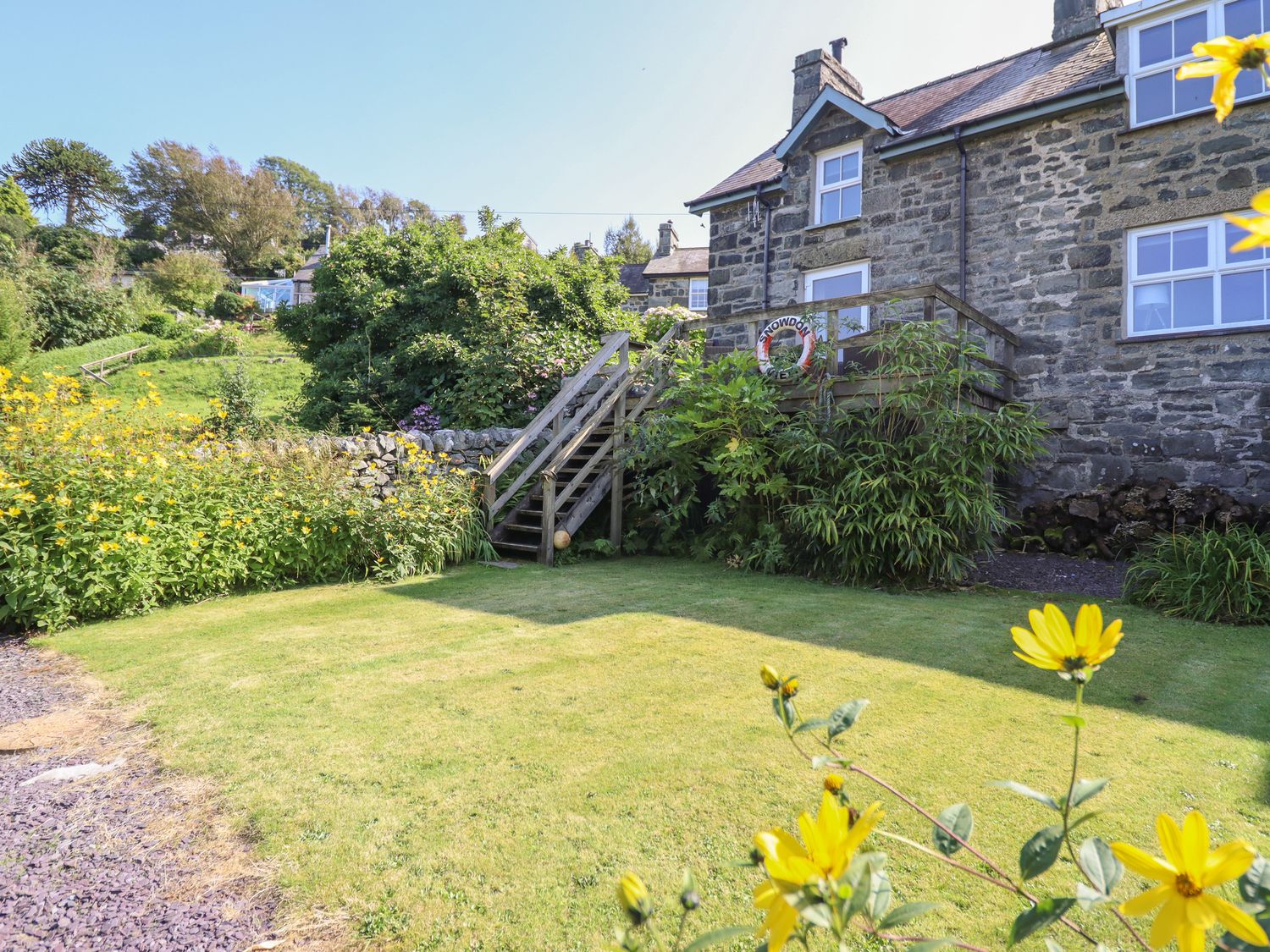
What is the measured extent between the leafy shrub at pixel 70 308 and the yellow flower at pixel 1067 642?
95.4 ft

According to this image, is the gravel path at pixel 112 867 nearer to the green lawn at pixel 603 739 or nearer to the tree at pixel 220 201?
the green lawn at pixel 603 739

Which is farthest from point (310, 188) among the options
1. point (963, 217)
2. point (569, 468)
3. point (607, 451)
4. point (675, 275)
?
point (963, 217)

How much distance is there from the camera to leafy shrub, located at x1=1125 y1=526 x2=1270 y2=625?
5199mm

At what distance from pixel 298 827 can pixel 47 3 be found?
1200 cm

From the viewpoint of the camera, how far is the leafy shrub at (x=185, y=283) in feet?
99.0

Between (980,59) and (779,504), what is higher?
(980,59)

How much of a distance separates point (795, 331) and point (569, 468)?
341cm

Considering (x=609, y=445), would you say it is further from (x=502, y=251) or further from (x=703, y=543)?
(x=502, y=251)

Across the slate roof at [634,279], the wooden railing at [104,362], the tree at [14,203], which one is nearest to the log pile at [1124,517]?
the wooden railing at [104,362]

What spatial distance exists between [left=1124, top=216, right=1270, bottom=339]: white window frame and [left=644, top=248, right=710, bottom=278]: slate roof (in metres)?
18.9

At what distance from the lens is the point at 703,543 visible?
25.8ft

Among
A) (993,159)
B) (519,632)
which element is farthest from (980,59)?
(519,632)

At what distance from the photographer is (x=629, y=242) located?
2137 inches

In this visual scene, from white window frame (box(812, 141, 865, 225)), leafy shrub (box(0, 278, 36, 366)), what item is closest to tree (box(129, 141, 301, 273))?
leafy shrub (box(0, 278, 36, 366))
